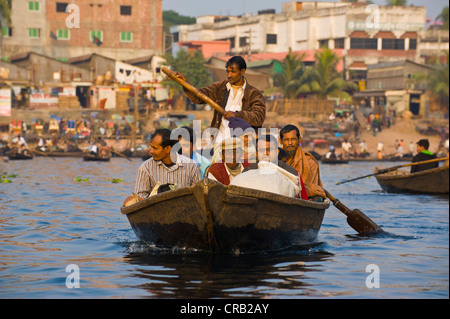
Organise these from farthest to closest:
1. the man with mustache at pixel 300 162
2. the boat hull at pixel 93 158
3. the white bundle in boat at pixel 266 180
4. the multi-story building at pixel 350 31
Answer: the multi-story building at pixel 350 31 → the boat hull at pixel 93 158 → the man with mustache at pixel 300 162 → the white bundle in boat at pixel 266 180

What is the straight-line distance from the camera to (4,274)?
6113 millimetres

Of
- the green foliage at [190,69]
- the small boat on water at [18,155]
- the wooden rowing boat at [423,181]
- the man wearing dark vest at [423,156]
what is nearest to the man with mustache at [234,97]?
the man wearing dark vest at [423,156]

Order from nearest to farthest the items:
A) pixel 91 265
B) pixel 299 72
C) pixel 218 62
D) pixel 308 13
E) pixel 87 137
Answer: pixel 91 265 → pixel 87 137 → pixel 299 72 → pixel 218 62 → pixel 308 13

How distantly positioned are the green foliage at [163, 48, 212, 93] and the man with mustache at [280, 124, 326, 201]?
32.6 meters

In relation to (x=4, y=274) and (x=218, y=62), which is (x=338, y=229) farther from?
(x=218, y=62)

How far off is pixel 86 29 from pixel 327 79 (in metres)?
15.9

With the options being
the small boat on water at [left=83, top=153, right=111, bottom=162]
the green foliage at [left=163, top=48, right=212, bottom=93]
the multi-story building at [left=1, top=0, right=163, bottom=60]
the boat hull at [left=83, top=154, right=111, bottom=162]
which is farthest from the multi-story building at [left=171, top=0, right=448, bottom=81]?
the boat hull at [left=83, top=154, right=111, bottom=162]

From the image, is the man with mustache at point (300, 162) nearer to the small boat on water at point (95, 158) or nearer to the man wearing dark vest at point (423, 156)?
the man wearing dark vest at point (423, 156)

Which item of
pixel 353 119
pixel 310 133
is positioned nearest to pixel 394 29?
pixel 353 119

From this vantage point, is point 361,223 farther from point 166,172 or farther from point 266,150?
point 166,172

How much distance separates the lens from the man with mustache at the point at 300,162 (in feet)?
25.7

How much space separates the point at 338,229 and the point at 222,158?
11.8 feet

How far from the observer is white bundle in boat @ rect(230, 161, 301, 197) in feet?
21.8

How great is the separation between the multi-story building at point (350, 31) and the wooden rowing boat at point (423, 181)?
94.8 feet
